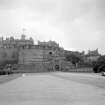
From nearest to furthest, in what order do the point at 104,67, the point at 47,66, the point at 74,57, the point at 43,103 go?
1. the point at 43,103
2. the point at 104,67
3. the point at 47,66
4. the point at 74,57

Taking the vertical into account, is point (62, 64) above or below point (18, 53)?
below

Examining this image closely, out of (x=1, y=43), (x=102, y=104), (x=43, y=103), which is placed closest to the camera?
(x=102, y=104)

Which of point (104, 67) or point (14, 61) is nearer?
point (104, 67)

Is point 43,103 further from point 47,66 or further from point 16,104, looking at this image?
point 47,66

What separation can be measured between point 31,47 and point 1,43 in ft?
106

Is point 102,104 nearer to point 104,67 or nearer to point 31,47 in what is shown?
point 104,67

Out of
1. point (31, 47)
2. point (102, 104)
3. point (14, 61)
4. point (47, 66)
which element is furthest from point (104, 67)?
point (14, 61)

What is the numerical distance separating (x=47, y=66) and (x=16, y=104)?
8644 centimetres

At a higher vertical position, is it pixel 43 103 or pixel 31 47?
pixel 31 47

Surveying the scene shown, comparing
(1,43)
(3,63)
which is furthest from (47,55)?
(1,43)

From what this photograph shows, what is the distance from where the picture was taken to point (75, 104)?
7.80 metres

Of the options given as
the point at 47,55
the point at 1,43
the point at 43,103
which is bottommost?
the point at 43,103

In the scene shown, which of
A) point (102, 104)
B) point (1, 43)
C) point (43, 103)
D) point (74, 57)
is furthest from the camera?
point (1, 43)

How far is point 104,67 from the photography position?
198 ft
